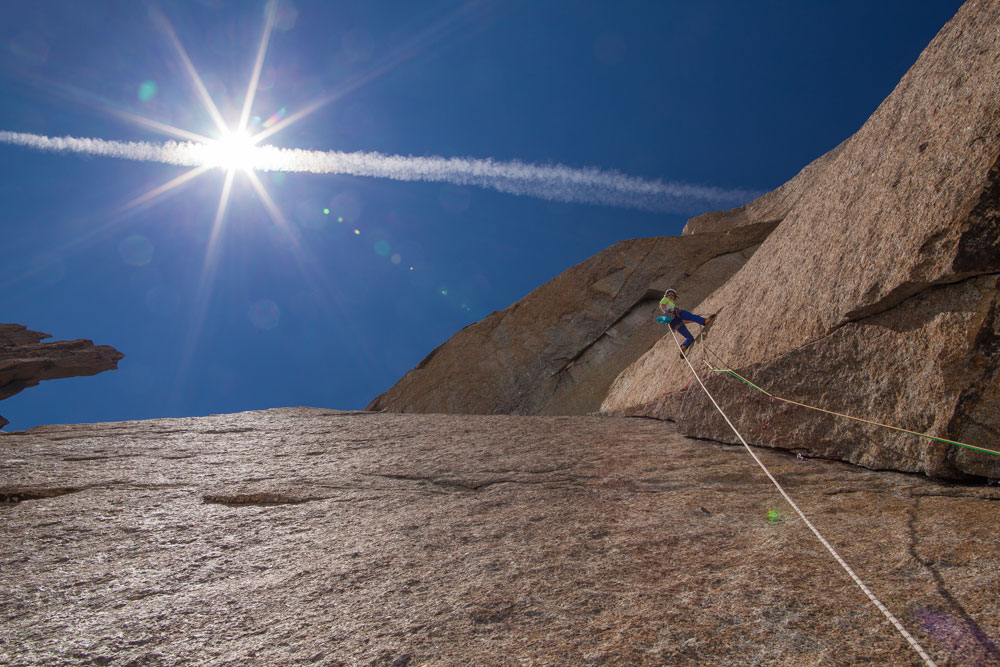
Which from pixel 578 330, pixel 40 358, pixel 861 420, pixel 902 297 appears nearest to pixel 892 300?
pixel 902 297

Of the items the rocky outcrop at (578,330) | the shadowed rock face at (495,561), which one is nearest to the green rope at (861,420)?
the shadowed rock face at (495,561)

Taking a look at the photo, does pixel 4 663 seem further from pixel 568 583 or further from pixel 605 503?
pixel 605 503

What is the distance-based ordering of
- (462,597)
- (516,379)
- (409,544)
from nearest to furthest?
(462,597) < (409,544) < (516,379)

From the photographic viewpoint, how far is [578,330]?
18.2 m

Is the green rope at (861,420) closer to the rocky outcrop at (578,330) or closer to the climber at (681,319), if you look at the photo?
the climber at (681,319)

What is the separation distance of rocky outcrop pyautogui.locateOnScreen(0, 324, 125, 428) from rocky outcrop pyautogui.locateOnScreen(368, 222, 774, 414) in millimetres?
19065

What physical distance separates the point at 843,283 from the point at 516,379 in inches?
497

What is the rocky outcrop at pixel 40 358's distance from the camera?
25.1 meters

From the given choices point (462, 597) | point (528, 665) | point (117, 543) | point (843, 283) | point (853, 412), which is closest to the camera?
point (528, 665)

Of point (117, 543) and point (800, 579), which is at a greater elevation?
point (117, 543)

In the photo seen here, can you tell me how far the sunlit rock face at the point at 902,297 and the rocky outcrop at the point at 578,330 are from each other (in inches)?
372

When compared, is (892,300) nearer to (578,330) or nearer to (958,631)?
(958,631)

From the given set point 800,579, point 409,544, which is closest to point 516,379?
point 409,544

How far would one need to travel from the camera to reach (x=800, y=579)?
349 cm
